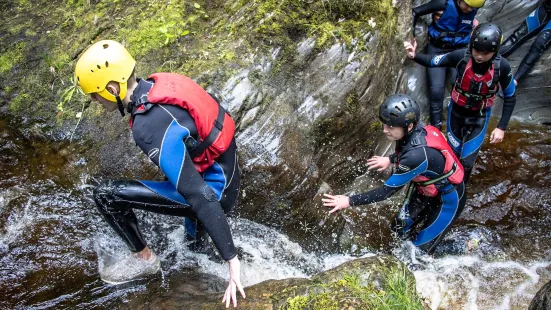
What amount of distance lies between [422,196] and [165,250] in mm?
3233

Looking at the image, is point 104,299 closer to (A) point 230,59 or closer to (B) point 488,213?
(A) point 230,59

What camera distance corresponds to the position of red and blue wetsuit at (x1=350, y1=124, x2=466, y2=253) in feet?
14.9

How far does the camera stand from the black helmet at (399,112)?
4.40 m

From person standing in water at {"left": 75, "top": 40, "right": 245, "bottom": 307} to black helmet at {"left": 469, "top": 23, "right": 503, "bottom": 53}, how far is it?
3216 mm

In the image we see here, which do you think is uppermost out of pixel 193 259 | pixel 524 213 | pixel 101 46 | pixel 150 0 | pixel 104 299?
pixel 101 46

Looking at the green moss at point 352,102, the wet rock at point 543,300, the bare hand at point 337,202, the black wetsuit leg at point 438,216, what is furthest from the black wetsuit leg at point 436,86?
the wet rock at point 543,300

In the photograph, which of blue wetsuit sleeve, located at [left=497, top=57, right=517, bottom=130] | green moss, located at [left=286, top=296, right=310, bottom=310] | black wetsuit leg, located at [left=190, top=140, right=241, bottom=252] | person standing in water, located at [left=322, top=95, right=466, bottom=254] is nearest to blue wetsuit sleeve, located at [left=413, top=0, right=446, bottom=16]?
blue wetsuit sleeve, located at [left=497, top=57, right=517, bottom=130]

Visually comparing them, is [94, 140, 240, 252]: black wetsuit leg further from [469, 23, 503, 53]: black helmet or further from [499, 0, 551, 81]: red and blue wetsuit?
[499, 0, 551, 81]: red and blue wetsuit

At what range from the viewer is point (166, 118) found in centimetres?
325

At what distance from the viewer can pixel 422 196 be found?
17.8 ft

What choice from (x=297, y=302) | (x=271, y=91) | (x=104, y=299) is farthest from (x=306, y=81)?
(x=104, y=299)

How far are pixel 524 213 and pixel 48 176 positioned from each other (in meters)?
6.75

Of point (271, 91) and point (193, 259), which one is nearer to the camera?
point (193, 259)

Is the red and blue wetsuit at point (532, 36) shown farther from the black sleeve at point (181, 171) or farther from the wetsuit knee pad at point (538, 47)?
the black sleeve at point (181, 171)
